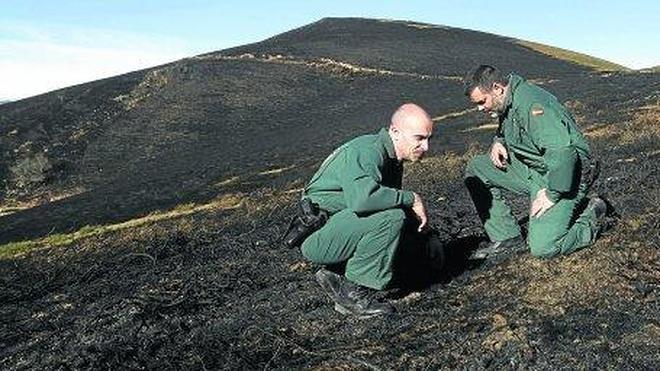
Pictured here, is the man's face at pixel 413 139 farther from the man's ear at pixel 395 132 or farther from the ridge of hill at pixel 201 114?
the ridge of hill at pixel 201 114

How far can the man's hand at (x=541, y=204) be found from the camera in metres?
6.04

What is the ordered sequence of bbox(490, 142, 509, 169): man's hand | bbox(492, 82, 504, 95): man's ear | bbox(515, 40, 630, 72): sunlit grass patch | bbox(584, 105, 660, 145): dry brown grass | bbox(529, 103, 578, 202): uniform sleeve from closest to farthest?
1. bbox(529, 103, 578, 202): uniform sleeve
2. bbox(492, 82, 504, 95): man's ear
3. bbox(490, 142, 509, 169): man's hand
4. bbox(584, 105, 660, 145): dry brown grass
5. bbox(515, 40, 630, 72): sunlit grass patch

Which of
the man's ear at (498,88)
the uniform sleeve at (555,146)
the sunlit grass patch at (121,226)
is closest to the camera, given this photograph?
the uniform sleeve at (555,146)

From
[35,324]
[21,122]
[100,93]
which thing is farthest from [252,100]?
[35,324]

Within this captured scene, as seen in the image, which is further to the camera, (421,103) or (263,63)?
(263,63)

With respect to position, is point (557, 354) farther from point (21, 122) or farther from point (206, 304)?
point (21, 122)

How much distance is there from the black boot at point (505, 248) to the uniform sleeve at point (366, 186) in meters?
1.82

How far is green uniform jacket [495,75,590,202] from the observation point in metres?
5.75

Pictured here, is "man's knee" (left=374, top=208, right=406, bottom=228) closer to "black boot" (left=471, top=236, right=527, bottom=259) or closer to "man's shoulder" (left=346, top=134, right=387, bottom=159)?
"man's shoulder" (left=346, top=134, right=387, bottom=159)

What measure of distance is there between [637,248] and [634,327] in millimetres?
1516

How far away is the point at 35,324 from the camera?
21.6ft

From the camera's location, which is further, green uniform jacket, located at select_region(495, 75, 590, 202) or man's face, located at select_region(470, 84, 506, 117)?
man's face, located at select_region(470, 84, 506, 117)

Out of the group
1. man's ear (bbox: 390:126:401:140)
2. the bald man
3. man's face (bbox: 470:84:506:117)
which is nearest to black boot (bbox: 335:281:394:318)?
the bald man

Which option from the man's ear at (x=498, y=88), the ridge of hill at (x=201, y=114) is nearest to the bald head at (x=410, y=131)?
the man's ear at (x=498, y=88)
